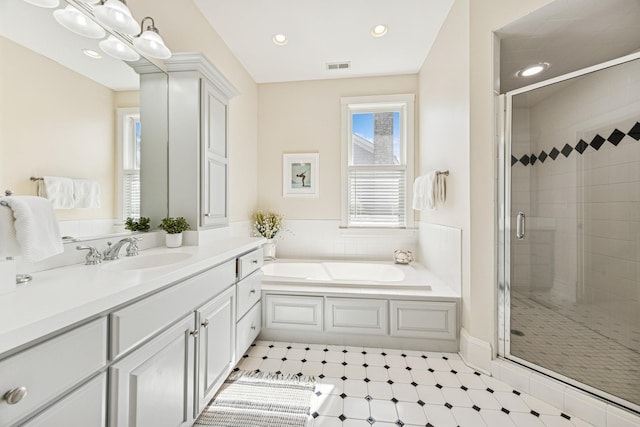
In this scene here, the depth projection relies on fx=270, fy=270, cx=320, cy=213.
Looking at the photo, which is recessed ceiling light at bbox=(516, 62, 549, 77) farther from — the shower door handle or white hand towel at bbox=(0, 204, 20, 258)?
white hand towel at bbox=(0, 204, 20, 258)

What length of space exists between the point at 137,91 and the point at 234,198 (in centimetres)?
130

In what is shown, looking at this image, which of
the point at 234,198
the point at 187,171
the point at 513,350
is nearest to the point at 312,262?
the point at 234,198

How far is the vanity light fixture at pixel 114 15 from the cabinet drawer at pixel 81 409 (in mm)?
1543

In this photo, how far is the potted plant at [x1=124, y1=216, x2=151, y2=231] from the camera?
1.61 metres

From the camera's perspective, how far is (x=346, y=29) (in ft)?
8.08

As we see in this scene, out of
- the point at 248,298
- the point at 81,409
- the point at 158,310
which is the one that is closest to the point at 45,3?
the point at 158,310

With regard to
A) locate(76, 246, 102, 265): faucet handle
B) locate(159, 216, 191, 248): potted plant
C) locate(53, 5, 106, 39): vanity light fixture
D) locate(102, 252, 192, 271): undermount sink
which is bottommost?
locate(102, 252, 192, 271): undermount sink

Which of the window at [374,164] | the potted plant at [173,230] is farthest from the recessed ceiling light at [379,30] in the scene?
the potted plant at [173,230]

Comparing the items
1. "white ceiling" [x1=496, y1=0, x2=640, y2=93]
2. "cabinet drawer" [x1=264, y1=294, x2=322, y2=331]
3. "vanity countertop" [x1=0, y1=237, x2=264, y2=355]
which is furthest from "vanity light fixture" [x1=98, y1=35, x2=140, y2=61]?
"white ceiling" [x1=496, y1=0, x2=640, y2=93]

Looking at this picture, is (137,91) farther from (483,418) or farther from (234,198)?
(483,418)

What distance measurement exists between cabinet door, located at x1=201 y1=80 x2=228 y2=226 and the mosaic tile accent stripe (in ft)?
7.05

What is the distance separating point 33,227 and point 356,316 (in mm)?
1988

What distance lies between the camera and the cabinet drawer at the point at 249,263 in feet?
5.82

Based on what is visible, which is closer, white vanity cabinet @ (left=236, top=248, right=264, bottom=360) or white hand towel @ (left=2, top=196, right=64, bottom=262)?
white hand towel @ (left=2, top=196, right=64, bottom=262)
